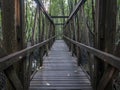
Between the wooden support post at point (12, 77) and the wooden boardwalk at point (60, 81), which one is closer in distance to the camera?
the wooden support post at point (12, 77)

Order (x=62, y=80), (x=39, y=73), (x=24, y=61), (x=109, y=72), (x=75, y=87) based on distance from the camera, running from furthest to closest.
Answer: (x=39, y=73) < (x=62, y=80) < (x=75, y=87) < (x=24, y=61) < (x=109, y=72)

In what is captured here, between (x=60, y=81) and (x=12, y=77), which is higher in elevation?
(x=12, y=77)

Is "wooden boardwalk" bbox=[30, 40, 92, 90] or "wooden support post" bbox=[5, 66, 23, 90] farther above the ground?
"wooden support post" bbox=[5, 66, 23, 90]

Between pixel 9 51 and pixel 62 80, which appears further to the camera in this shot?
pixel 62 80

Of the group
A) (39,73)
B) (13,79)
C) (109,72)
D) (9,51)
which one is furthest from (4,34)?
(39,73)

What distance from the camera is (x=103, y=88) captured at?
283 centimetres

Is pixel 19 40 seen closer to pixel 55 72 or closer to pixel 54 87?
pixel 54 87

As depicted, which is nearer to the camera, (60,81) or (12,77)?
(12,77)

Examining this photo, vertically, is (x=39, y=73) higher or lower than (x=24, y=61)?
lower

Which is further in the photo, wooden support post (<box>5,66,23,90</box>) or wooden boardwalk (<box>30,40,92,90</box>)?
wooden boardwalk (<box>30,40,92,90</box>)

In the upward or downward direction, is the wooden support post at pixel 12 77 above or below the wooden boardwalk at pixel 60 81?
above

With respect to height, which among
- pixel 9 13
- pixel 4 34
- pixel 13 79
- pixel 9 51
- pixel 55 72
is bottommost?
pixel 55 72

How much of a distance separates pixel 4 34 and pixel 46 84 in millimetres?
1640

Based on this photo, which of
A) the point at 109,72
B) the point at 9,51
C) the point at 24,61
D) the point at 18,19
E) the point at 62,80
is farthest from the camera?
the point at 62,80
